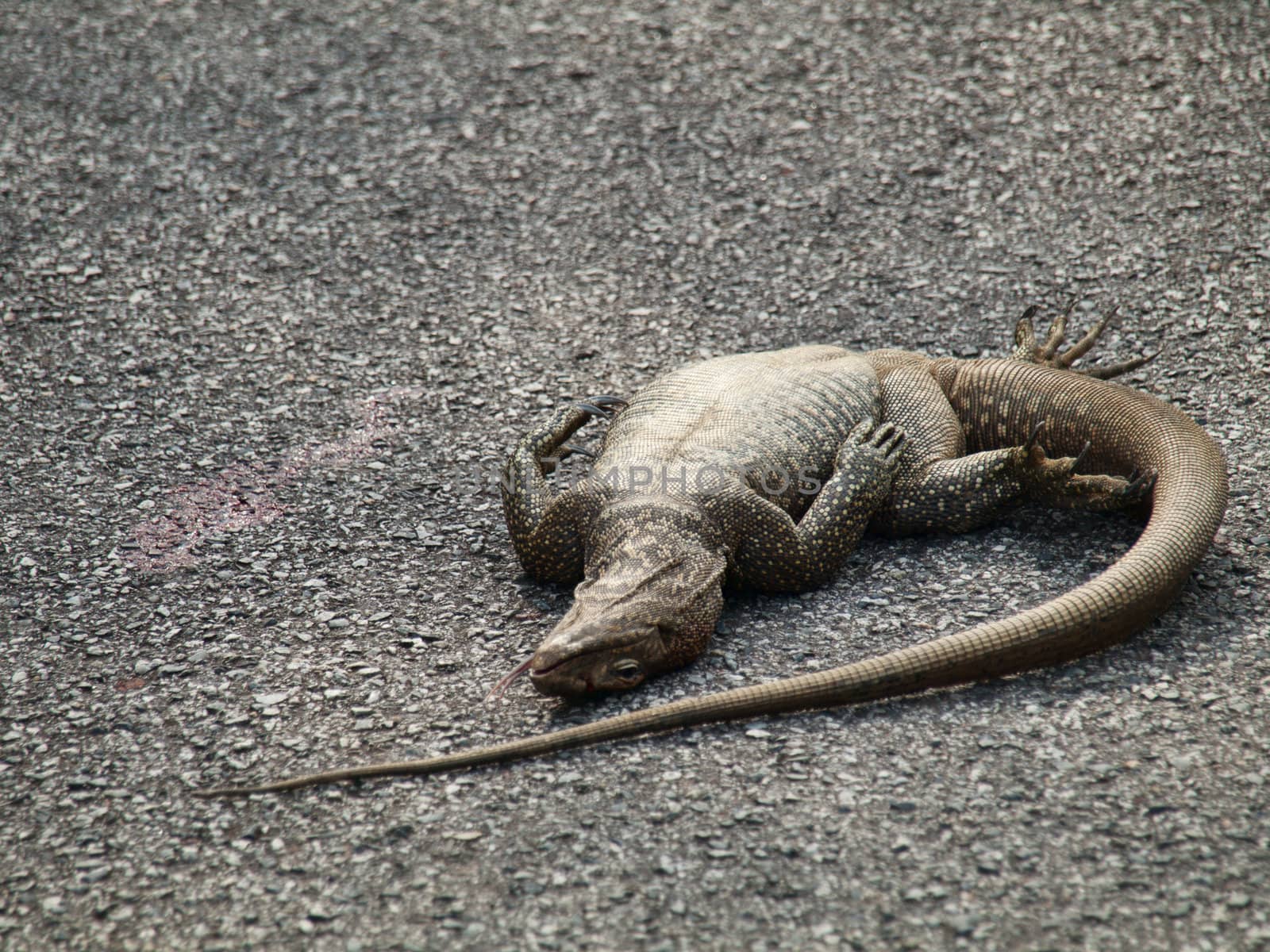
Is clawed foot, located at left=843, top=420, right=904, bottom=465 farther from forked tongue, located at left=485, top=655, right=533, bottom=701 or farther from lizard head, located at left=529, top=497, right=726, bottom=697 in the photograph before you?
forked tongue, located at left=485, top=655, right=533, bottom=701

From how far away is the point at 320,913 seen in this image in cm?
399

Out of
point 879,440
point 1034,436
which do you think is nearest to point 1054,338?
point 1034,436

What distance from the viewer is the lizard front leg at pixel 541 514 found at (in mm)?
5609

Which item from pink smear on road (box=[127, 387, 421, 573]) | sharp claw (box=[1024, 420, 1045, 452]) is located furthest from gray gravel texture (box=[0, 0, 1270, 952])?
sharp claw (box=[1024, 420, 1045, 452])

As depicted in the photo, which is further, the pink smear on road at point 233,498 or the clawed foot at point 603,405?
the clawed foot at point 603,405

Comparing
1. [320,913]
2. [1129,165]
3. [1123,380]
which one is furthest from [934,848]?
[1129,165]

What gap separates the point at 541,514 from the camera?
574 cm

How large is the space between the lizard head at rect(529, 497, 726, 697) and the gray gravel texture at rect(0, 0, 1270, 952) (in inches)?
7.4

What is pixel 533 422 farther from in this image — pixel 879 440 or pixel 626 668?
pixel 626 668

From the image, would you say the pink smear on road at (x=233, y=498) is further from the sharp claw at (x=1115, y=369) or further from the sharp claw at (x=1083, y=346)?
the sharp claw at (x=1115, y=369)

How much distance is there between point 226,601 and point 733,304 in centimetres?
406

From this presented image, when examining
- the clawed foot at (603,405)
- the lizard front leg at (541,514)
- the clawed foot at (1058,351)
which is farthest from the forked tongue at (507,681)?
the clawed foot at (1058,351)

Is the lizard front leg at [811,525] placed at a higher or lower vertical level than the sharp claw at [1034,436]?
lower

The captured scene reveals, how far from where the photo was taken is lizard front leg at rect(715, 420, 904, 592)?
5.43m
